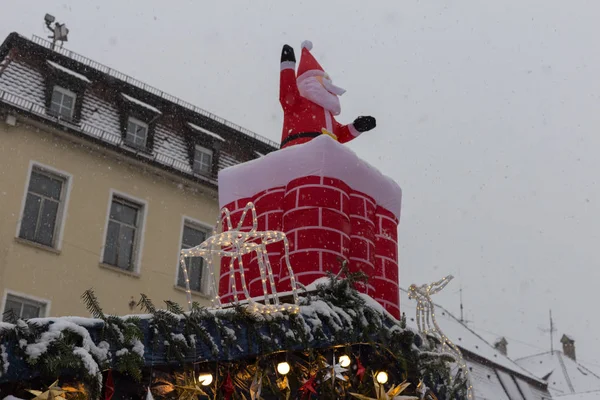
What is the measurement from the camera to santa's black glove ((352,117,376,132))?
7281 millimetres

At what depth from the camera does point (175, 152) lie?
16.1 m

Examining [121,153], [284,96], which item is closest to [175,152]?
[121,153]

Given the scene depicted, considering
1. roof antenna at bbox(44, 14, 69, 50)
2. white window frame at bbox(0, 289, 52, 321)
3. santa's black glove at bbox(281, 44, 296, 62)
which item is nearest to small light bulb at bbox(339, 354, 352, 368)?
santa's black glove at bbox(281, 44, 296, 62)

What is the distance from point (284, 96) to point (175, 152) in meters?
8.90

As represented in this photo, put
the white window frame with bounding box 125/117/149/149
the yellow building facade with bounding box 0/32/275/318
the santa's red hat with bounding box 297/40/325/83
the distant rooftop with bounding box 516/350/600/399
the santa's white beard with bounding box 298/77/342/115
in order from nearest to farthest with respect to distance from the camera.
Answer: the santa's white beard with bounding box 298/77/342/115 < the santa's red hat with bounding box 297/40/325/83 < the yellow building facade with bounding box 0/32/275/318 < the white window frame with bounding box 125/117/149/149 < the distant rooftop with bounding box 516/350/600/399

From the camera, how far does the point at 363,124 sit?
7281mm

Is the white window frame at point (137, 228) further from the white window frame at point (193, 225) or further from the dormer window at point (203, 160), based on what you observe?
the dormer window at point (203, 160)

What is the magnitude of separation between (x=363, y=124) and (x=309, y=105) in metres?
0.49

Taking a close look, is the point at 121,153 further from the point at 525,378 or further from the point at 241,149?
the point at 525,378

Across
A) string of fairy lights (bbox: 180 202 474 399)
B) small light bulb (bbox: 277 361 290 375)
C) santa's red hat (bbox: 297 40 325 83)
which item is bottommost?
small light bulb (bbox: 277 361 290 375)

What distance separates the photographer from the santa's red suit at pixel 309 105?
7199 millimetres

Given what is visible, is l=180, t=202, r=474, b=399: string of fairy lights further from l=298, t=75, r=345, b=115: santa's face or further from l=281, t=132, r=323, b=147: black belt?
l=298, t=75, r=345, b=115: santa's face

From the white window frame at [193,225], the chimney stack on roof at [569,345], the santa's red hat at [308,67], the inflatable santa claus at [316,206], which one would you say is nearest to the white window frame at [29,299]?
the white window frame at [193,225]

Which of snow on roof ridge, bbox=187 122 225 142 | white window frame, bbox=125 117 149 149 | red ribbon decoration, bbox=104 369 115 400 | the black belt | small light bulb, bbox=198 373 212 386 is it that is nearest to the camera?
red ribbon decoration, bbox=104 369 115 400
